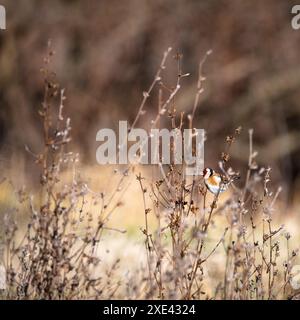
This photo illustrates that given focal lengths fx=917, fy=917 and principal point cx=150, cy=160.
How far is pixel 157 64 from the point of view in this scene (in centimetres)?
1367

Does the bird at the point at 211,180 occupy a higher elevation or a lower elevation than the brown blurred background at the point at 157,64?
lower

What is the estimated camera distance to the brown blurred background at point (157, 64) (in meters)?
13.4

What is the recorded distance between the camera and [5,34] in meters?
13.5

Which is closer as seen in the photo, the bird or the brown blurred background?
the bird

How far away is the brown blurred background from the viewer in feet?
44.0

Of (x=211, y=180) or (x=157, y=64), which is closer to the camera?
(x=211, y=180)

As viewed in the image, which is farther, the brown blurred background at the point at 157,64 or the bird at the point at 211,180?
the brown blurred background at the point at 157,64

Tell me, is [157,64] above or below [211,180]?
above

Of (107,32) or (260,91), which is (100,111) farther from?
(260,91)

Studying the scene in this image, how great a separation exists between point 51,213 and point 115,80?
9.73 metres

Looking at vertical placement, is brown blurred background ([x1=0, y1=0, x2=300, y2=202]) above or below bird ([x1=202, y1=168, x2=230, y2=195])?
above

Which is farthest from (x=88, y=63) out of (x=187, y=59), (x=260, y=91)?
(x=260, y=91)
